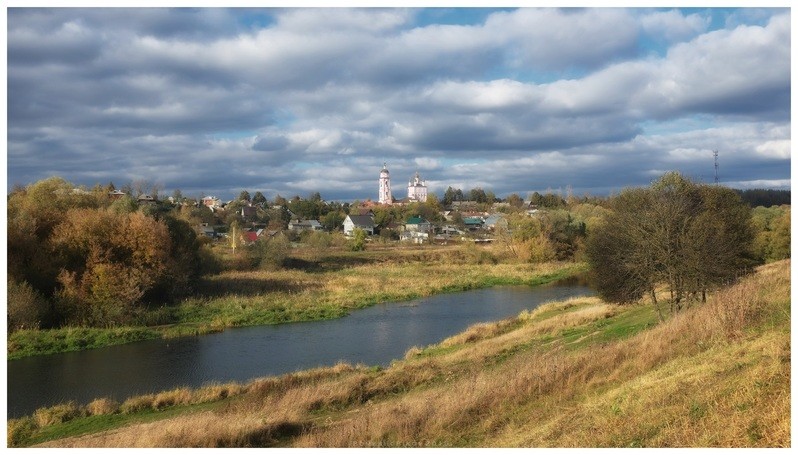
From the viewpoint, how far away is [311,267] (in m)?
59.8

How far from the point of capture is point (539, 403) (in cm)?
1105

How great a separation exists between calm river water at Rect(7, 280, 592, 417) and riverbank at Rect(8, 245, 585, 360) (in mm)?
1424

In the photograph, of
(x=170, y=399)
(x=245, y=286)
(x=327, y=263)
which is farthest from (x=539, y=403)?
(x=327, y=263)

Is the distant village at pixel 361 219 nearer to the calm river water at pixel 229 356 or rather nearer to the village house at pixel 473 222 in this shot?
the village house at pixel 473 222

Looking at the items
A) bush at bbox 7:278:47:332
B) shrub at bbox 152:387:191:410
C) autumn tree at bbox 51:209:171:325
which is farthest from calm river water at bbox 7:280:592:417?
autumn tree at bbox 51:209:171:325

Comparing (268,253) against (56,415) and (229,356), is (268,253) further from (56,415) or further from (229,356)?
(56,415)

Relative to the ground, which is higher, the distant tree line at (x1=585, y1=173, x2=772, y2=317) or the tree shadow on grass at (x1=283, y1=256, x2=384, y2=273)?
the distant tree line at (x1=585, y1=173, x2=772, y2=317)

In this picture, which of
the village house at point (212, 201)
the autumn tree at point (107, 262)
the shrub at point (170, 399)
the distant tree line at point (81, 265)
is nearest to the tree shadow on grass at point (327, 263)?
the distant tree line at point (81, 265)

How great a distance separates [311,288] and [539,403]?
35.8 m

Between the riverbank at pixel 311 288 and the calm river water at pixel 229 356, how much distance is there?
4.67 feet

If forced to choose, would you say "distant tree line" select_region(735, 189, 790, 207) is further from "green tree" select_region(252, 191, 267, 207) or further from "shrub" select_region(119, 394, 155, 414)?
"green tree" select_region(252, 191, 267, 207)

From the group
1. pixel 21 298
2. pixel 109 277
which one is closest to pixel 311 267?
pixel 109 277

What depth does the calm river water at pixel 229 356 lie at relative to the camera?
21.6 m

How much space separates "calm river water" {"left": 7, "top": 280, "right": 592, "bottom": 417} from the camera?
21.6 m
